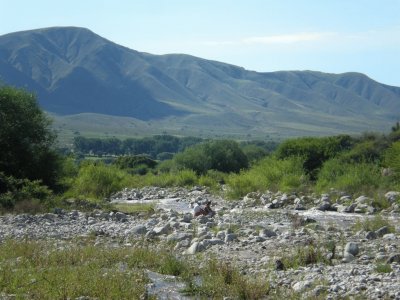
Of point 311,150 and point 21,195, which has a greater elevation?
point 311,150

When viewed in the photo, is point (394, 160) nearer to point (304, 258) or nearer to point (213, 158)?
point (304, 258)

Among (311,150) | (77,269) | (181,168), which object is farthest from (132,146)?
(77,269)

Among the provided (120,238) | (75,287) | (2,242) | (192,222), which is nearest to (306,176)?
(192,222)

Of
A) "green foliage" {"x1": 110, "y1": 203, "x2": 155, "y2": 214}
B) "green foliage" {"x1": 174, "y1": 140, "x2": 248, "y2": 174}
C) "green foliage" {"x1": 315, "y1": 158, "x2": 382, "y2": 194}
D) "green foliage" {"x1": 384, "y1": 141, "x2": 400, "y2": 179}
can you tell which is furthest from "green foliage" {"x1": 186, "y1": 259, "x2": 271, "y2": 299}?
"green foliage" {"x1": 174, "y1": 140, "x2": 248, "y2": 174}

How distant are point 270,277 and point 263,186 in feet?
77.5

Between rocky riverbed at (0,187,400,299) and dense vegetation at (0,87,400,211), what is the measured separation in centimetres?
269

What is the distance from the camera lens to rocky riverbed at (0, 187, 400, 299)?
13672mm

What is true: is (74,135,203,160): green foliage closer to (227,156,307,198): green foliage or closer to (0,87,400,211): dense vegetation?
(0,87,400,211): dense vegetation

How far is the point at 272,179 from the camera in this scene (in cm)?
3934

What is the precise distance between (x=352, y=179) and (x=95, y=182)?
56.6 feet

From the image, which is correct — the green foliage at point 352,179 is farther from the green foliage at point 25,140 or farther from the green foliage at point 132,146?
the green foliage at point 132,146

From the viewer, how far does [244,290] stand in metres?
12.9

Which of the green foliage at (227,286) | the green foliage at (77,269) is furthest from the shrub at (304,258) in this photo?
the green foliage at (77,269)

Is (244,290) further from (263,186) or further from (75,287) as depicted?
(263,186)
